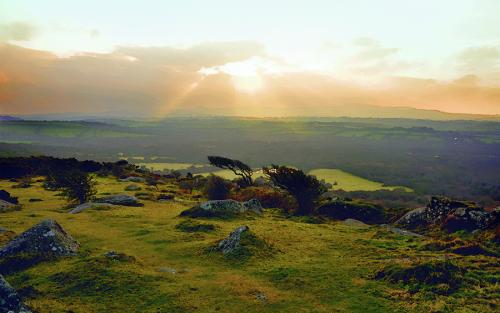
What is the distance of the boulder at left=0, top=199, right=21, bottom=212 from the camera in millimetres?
39344

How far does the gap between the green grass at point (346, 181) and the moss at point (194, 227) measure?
87.8 metres

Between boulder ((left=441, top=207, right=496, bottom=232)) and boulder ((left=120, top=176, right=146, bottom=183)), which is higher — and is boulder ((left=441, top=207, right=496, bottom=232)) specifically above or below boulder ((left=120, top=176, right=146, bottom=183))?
above

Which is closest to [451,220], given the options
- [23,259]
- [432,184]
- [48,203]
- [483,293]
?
[483,293]

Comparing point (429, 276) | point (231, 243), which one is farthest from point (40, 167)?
point (429, 276)

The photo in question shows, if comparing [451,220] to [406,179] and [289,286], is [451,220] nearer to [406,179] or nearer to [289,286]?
[289,286]

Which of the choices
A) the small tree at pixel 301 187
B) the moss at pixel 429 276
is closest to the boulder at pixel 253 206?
the small tree at pixel 301 187

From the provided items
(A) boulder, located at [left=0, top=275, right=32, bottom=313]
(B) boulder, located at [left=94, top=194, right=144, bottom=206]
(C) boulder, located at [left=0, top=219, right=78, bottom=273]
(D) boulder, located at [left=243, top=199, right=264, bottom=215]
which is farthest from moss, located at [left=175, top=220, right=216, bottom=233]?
(A) boulder, located at [left=0, top=275, right=32, bottom=313]

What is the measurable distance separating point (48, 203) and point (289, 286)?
36.4m

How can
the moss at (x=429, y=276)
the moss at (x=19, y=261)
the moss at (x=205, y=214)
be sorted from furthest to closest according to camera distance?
the moss at (x=205, y=214), the moss at (x=19, y=261), the moss at (x=429, y=276)

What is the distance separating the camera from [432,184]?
137 metres

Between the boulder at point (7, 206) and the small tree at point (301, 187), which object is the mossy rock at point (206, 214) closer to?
the small tree at point (301, 187)

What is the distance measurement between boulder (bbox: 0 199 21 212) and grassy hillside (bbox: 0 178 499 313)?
26.9 ft

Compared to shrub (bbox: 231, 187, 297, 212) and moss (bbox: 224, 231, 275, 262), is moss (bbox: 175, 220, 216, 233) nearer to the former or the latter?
moss (bbox: 224, 231, 275, 262)

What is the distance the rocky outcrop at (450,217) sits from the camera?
32812 millimetres
